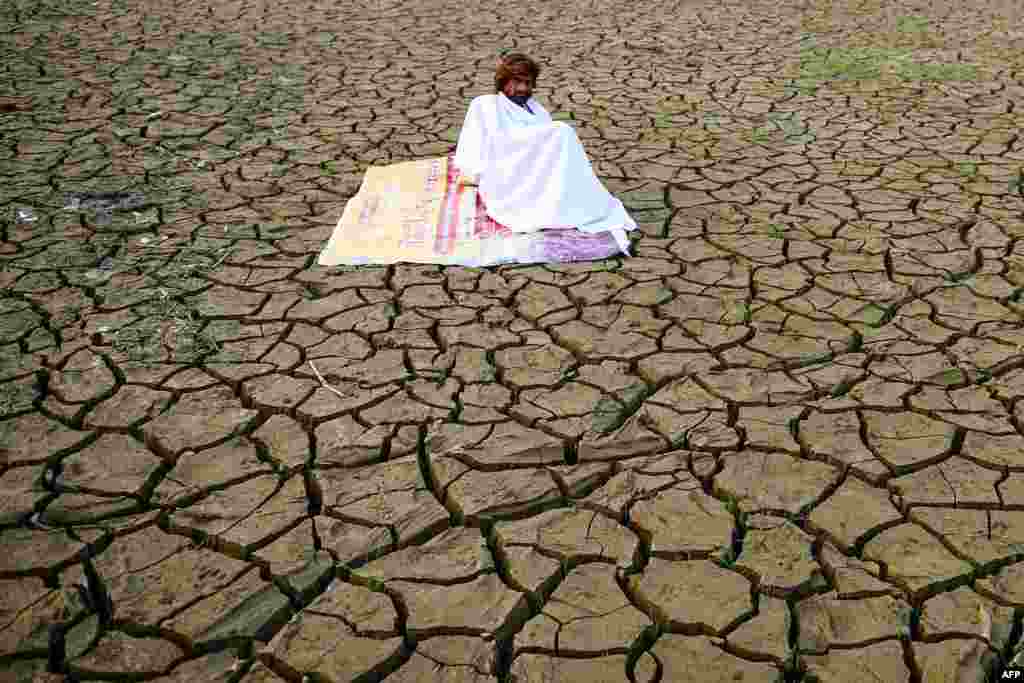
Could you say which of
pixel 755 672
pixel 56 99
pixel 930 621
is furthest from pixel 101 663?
pixel 56 99

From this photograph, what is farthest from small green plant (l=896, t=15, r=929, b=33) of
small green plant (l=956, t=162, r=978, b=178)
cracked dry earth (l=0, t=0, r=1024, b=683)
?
small green plant (l=956, t=162, r=978, b=178)

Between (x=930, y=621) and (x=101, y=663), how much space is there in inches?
75.3

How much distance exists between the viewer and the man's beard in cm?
455

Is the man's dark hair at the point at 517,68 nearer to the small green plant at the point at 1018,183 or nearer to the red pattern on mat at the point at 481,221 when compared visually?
the red pattern on mat at the point at 481,221

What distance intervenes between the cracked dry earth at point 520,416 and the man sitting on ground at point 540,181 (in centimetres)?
25

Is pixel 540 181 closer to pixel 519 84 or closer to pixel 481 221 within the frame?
pixel 481 221

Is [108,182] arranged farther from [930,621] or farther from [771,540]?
[930,621]

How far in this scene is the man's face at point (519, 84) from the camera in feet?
14.7

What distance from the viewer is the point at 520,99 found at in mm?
4566

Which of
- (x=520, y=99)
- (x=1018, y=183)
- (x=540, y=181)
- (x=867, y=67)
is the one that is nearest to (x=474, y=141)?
(x=520, y=99)

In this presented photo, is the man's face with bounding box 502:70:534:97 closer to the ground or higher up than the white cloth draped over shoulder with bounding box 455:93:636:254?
higher up

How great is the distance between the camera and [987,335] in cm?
337

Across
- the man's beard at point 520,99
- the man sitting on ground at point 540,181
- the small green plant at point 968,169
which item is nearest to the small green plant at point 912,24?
the small green plant at point 968,169

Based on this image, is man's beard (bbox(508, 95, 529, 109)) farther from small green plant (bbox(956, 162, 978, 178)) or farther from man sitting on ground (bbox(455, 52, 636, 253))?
small green plant (bbox(956, 162, 978, 178))
